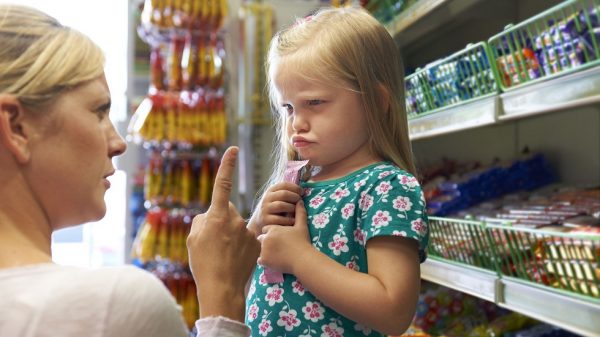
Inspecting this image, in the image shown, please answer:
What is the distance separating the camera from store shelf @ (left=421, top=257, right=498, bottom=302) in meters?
1.70

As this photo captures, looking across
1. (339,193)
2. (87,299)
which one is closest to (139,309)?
(87,299)

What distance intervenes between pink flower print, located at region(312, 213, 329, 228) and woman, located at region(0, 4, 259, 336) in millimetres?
463

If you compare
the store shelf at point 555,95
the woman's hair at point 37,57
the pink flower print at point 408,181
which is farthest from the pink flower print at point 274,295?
the store shelf at point 555,95

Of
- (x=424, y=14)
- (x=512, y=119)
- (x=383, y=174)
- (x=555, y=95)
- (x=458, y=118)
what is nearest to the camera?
(x=383, y=174)

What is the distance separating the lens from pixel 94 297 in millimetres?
708

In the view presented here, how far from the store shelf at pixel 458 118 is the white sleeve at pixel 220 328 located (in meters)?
0.99

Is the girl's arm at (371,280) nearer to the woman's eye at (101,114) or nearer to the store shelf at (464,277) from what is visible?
the woman's eye at (101,114)

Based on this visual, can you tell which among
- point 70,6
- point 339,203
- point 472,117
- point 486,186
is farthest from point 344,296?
point 70,6

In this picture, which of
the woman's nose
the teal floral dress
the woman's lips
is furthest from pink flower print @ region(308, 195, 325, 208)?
the woman's nose

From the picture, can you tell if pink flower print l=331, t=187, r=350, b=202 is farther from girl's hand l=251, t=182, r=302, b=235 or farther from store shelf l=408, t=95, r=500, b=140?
store shelf l=408, t=95, r=500, b=140

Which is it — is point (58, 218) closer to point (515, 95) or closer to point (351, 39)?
point (351, 39)

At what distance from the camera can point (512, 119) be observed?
177 centimetres

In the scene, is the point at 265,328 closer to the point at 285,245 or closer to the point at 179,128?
the point at 285,245

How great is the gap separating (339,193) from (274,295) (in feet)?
0.76
